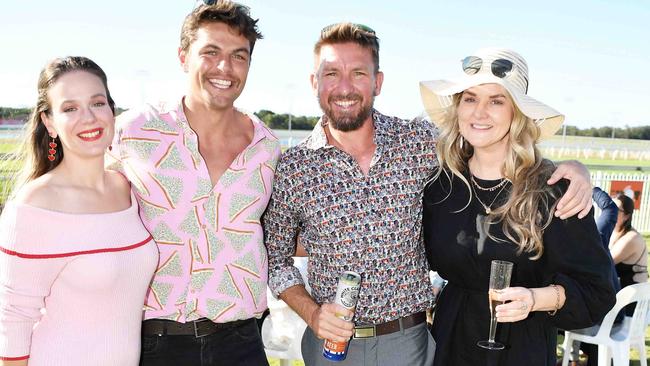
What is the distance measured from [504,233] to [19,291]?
2.14m

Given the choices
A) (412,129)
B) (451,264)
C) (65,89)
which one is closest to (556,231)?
(451,264)

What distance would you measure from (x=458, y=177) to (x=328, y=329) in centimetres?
108

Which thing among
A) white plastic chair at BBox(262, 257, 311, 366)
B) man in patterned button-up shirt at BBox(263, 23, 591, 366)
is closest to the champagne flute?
man in patterned button-up shirt at BBox(263, 23, 591, 366)

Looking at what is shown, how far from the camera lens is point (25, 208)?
2.11 meters

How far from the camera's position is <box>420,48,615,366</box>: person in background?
2598 millimetres

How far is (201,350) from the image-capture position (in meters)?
2.79

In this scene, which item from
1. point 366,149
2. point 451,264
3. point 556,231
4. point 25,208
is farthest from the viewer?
point 366,149

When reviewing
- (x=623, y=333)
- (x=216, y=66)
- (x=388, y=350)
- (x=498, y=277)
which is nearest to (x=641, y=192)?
(x=623, y=333)

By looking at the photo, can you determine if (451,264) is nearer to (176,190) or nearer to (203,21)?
(176,190)

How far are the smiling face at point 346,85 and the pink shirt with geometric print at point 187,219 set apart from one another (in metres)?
0.63

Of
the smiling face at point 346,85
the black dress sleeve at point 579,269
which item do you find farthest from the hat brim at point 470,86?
the black dress sleeve at point 579,269

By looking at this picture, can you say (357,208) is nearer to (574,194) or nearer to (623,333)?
(574,194)

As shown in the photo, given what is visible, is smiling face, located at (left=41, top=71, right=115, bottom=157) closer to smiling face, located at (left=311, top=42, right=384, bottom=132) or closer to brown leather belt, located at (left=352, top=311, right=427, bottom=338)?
smiling face, located at (left=311, top=42, right=384, bottom=132)

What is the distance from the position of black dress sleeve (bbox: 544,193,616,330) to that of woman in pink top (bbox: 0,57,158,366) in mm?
1906
